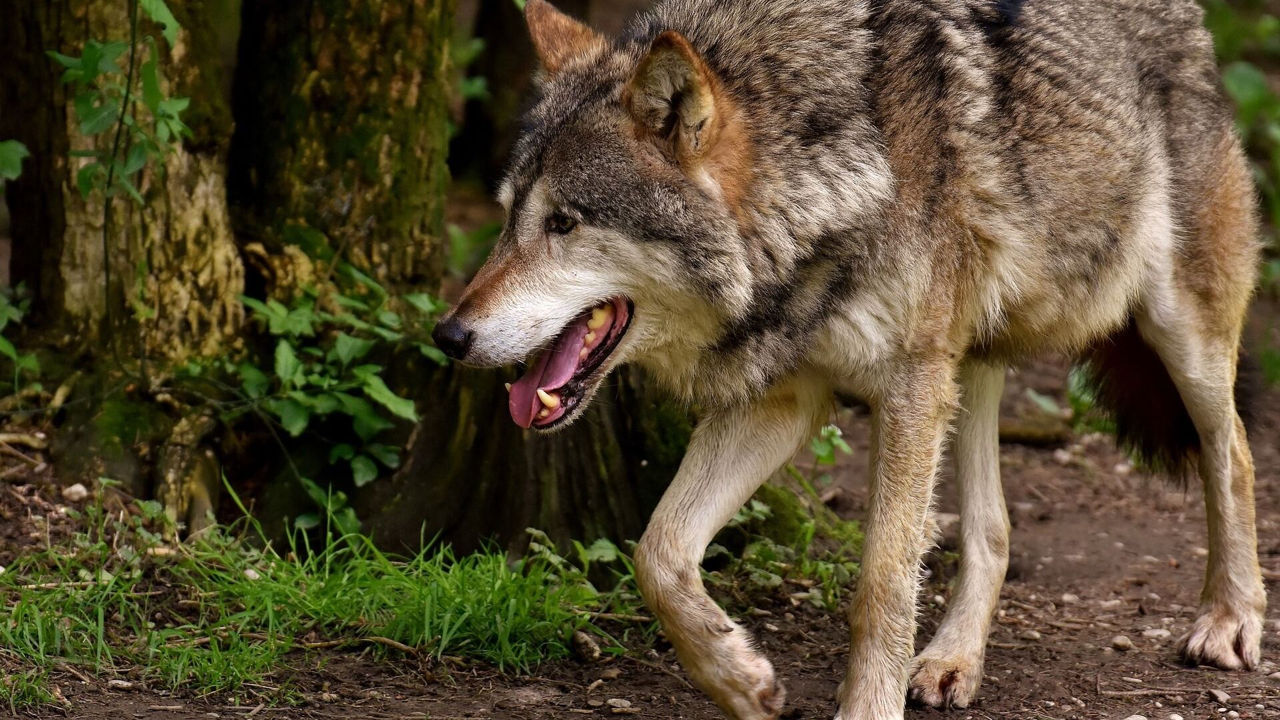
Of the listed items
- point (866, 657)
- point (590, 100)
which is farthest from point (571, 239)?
point (866, 657)

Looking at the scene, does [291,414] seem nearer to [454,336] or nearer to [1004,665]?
[454,336]

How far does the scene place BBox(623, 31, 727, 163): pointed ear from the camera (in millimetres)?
3309

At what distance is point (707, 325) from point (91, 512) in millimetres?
2063

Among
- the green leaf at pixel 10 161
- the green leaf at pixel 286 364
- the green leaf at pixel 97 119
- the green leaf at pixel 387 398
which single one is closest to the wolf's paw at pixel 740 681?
the green leaf at pixel 387 398

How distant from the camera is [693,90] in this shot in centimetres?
336

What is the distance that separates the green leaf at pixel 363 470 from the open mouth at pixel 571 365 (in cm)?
122

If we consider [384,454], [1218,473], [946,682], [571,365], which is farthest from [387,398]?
[1218,473]

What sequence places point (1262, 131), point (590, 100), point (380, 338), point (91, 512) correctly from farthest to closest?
point (1262, 131), point (380, 338), point (91, 512), point (590, 100)

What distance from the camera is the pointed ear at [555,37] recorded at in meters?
3.87

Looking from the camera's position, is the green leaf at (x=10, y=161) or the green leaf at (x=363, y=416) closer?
the green leaf at (x=10, y=161)

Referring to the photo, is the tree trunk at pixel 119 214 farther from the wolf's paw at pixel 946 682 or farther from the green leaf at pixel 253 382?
the wolf's paw at pixel 946 682

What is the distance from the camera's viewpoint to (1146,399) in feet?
15.9

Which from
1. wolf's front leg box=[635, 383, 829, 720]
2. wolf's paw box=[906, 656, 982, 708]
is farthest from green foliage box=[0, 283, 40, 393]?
wolf's paw box=[906, 656, 982, 708]

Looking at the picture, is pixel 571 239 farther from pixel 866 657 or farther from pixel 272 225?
pixel 272 225
